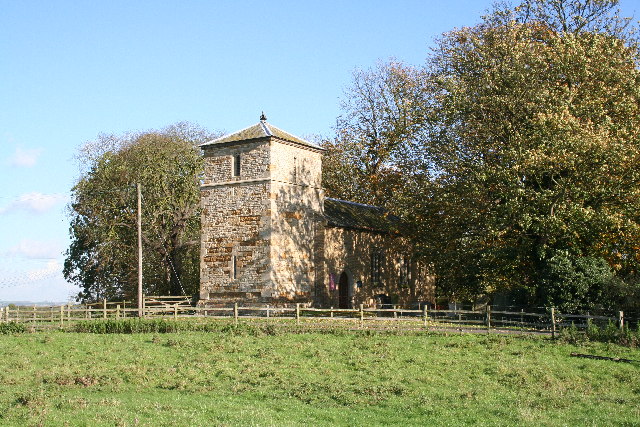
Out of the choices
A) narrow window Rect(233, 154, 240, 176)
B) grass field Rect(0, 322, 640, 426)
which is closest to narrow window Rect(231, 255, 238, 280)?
narrow window Rect(233, 154, 240, 176)

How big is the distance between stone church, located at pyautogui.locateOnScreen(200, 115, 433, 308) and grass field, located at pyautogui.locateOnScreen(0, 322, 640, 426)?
31.3ft

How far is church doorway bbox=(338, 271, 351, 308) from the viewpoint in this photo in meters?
45.8

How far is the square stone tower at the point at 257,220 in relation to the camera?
40.4 meters

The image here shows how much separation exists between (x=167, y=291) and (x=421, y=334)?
1172 inches

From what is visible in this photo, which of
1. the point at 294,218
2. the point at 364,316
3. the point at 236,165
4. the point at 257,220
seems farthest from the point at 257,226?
the point at 364,316

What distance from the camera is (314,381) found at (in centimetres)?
2122

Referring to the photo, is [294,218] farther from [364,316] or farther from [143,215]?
[143,215]

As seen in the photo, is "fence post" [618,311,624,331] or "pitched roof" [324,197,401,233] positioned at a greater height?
"pitched roof" [324,197,401,233]

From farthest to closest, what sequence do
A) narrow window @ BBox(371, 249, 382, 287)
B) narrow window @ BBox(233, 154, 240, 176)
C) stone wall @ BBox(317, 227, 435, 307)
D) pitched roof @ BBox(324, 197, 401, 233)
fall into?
narrow window @ BBox(371, 249, 382, 287) → pitched roof @ BBox(324, 197, 401, 233) → stone wall @ BBox(317, 227, 435, 307) → narrow window @ BBox(233, 154, 240, 176)

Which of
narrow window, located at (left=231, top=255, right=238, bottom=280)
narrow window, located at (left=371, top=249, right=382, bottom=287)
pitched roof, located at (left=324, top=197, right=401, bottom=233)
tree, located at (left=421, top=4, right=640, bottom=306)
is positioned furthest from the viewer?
narrow window, located at (left=371, top=249, right=382, bottom=287)

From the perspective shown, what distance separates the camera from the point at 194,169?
182 ft

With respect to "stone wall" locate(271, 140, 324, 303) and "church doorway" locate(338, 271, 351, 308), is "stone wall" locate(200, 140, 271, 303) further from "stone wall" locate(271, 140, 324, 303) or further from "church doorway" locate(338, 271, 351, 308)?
"church doorway" locate(338, 271, 351, 308)

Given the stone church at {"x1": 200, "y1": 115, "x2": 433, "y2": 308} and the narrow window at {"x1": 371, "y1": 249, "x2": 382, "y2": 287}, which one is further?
the narrow window at {"x1": 371, "y1": 249, "x2": 382, "y2": 287}

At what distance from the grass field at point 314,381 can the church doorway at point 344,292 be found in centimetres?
1512
